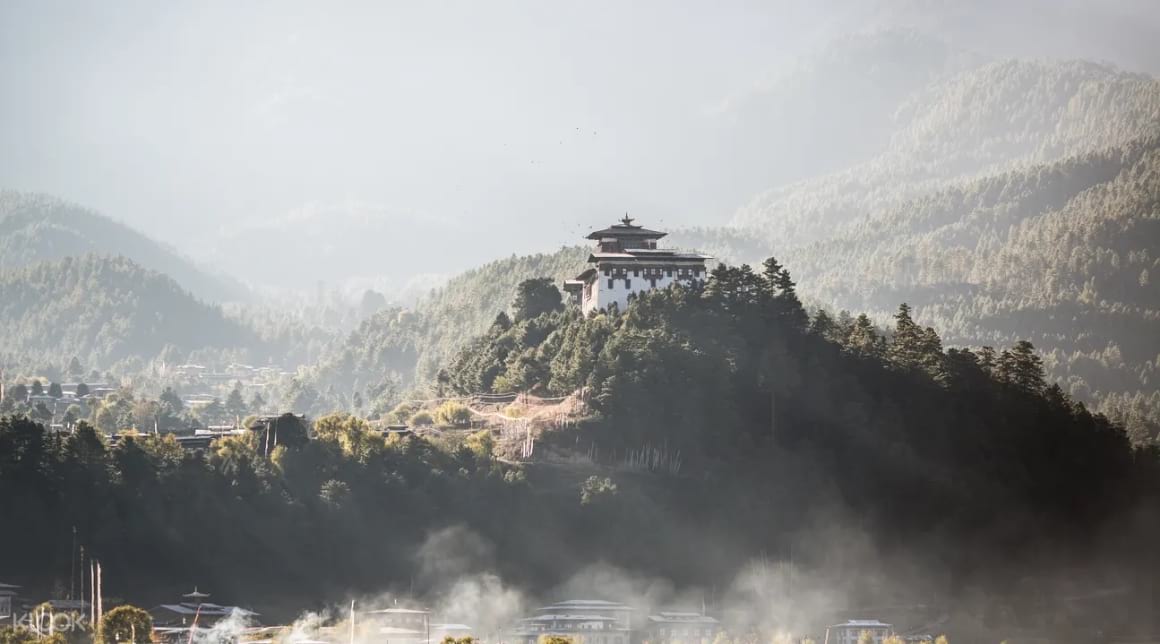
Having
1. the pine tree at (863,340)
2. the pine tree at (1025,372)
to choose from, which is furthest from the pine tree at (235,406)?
the pine tree at (1025,372)

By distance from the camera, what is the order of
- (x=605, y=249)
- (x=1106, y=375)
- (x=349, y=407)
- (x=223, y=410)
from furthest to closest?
(x=349, y=407) < (x=223, y=410) < (x=1106, y=375) < (x=605, y=249)

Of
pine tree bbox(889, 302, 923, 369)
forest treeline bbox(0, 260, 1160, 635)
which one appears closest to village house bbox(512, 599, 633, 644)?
forest treeline bbox(0, 260, 1160, 635)

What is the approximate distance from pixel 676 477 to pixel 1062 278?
271ft

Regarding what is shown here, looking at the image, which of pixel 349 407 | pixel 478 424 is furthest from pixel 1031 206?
pixel 478 424

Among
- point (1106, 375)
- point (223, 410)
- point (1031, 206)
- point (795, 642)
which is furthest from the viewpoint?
point (1031, 206)

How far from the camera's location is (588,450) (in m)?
97.4

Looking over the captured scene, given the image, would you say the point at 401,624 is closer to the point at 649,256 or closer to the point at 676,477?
the point at 676,477

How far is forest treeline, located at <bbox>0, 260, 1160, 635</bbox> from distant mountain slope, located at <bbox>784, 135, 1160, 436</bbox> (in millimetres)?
40309

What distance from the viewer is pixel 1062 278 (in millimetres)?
172500

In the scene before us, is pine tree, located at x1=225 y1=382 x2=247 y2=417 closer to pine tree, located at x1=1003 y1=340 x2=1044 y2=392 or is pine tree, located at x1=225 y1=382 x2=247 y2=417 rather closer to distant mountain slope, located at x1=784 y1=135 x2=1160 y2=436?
distant mountain slope, located at x1=784 y1=135 x2=1160 y2=436

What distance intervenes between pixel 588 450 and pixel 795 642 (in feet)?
47.5

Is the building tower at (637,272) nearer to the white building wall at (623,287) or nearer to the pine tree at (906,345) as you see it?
the white building wall at (623,287)

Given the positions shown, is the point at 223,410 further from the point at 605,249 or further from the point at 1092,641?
the point at 1092,641

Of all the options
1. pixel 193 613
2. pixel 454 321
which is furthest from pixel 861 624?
pixel 454 321
